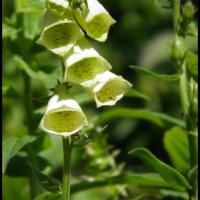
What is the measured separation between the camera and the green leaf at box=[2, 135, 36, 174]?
2.00m

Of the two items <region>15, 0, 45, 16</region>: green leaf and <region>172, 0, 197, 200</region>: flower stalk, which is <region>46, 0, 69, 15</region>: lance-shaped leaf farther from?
<region>15, 0, 45, 16</region>: green leaf

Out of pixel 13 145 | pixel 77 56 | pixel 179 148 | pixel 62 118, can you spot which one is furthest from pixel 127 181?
pixel 77 56

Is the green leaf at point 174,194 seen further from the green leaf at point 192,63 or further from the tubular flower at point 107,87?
the tubular flower at point 107,87

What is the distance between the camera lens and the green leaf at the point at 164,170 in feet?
5.90

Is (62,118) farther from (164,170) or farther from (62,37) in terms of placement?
(164,170)

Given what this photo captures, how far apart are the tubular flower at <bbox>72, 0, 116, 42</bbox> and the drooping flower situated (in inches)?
6.2

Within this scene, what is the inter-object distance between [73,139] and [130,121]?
7.70ft

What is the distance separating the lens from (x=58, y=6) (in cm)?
159

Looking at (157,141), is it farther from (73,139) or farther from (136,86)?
(73,139)

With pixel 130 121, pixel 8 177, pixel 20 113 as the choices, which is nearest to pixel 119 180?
pixel 8 177

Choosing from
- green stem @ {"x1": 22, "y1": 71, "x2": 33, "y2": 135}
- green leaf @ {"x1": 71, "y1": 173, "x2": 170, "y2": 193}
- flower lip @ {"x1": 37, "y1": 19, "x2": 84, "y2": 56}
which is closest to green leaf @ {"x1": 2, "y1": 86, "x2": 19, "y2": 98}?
green stem @ {"x1": 22, "y1": 71, "x2": 33, "y2": 135}

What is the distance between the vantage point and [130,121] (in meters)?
3.96

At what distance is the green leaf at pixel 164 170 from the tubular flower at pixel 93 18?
1.02ft

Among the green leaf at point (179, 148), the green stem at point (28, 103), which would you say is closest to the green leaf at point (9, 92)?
the green stem at point (28, 103)
